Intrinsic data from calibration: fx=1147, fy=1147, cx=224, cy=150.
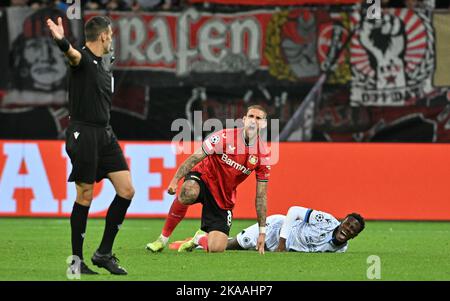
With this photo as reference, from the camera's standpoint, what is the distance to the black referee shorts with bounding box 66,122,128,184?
30.0 ft

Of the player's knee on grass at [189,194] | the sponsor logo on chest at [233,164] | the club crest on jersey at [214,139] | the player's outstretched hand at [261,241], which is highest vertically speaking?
the club crest on jersey at [214,139]

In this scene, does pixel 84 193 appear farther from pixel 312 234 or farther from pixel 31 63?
pixel 31 63

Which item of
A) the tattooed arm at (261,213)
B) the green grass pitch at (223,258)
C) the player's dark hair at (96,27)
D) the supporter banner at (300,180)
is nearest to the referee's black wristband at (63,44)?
the player's dark hair at (96,27)

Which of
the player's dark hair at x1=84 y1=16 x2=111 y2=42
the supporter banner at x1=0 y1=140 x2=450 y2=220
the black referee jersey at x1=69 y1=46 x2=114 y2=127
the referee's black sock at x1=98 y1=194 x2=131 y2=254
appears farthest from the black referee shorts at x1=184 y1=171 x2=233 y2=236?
the supporter banner at x1=0 y1=140 x2=450 y2=220

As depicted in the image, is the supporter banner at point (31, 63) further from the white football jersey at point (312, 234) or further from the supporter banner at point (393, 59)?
the white football jersey at point (312, 234)

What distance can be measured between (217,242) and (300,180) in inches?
191

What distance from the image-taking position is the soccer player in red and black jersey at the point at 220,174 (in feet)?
37.6

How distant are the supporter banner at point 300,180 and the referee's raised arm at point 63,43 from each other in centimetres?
728

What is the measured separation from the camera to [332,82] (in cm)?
1781

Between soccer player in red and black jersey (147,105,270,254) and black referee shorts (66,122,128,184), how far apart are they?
6.80 feet

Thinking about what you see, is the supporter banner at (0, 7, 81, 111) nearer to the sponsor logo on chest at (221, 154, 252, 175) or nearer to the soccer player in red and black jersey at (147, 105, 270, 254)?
the soccer player in red and black jersey at (147, 105, 270, 254)

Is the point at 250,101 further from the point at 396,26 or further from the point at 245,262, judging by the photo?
the point at 245,262

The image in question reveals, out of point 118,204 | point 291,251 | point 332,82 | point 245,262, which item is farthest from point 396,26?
point 118,204

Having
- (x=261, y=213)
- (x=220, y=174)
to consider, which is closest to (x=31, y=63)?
(x=220, y=174)
